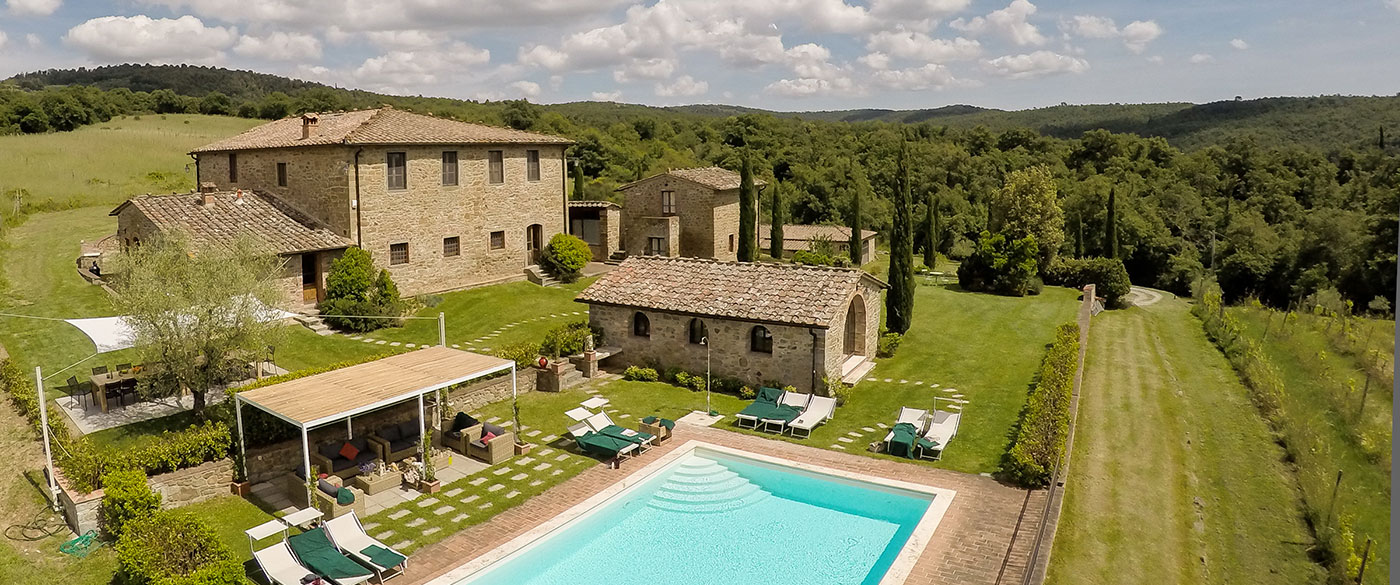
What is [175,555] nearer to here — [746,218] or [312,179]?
[312,179]

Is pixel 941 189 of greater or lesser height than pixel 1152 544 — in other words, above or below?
above

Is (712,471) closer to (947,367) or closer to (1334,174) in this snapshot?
(947,367)

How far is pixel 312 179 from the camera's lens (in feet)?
89.8

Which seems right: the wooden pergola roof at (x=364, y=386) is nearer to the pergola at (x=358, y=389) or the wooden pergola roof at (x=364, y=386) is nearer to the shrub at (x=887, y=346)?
the pergola at (x=358, y=389)

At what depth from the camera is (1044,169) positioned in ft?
140

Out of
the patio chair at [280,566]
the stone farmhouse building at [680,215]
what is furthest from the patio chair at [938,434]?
the stone farmhouse building at [680,215]

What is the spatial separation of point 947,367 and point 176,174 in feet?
156

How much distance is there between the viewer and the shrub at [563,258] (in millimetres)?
32344

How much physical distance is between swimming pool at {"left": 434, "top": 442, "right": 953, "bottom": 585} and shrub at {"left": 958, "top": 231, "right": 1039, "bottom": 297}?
23.8 meters

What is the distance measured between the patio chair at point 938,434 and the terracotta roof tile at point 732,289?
327 cm

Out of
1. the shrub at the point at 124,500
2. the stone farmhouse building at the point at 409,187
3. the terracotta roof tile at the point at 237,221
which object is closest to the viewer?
the shrub at the point at 124,500

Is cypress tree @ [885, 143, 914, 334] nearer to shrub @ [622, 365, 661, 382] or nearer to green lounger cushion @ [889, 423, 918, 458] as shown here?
shrub @ [622, 365, 661, 382]

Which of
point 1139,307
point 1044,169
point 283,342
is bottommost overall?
point 1139,307

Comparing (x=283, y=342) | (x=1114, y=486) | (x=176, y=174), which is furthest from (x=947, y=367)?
(x=176, y=174)
